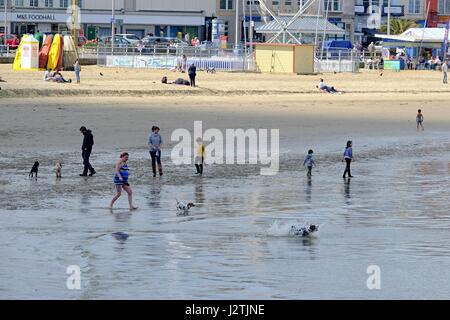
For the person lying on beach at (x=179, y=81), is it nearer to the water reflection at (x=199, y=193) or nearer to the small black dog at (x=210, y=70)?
the small black dog at (x=210, y=70)

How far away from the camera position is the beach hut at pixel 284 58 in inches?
2611

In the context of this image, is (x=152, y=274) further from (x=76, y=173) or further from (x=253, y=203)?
(x=76, y=173)

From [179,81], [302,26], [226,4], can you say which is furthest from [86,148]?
[226,4]

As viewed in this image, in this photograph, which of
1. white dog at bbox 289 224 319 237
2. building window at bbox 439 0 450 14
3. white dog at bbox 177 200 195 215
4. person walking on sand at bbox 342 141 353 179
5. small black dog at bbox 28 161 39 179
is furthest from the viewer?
building window at bbox 439 0 450 14

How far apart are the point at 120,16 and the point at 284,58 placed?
1111 inches

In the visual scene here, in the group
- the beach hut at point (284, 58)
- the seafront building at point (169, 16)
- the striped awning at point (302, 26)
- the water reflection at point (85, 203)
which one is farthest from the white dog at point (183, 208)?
the seafront building at point (169, 16)

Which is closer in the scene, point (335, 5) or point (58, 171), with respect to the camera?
point (58, 171)

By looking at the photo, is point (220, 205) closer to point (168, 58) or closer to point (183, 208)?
point (183, 208)

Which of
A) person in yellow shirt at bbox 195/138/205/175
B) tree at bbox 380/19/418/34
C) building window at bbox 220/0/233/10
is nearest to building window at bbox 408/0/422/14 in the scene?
tree at bbox 380/19/418/34

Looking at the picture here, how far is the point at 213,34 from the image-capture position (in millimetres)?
87312

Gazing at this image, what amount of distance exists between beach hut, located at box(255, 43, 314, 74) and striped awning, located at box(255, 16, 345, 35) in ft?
13.1

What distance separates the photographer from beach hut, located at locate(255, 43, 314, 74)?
66312mm

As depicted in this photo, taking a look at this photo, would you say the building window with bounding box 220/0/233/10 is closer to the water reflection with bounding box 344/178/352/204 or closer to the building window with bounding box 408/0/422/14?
the building window with bounding box 408/0/422/14

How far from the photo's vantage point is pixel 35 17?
89938mm
